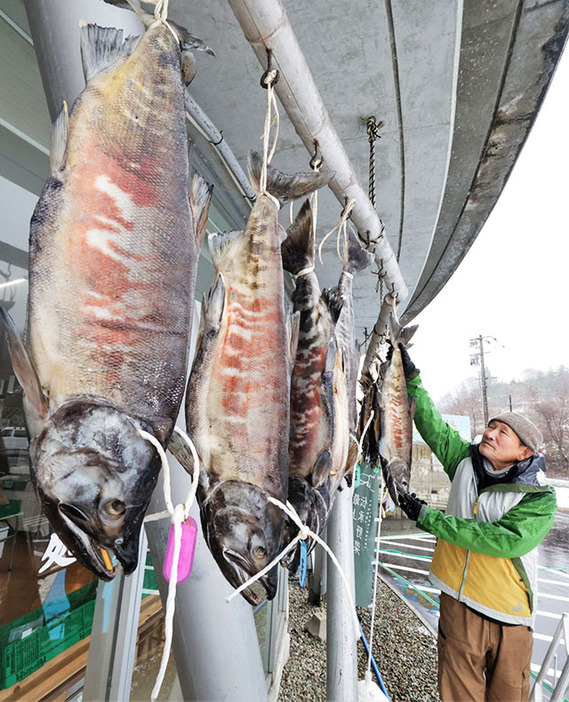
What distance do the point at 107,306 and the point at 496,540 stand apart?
11.6ft

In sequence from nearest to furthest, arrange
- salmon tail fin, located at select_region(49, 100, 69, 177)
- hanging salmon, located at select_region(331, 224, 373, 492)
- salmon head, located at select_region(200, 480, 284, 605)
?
salmon tail fin, located at select_region(49, 100, 69, 177) → salmon head, located at select_region(200, 480, 284, 605) → hanging salmon, located at select_region(331, 224, 373, 492)

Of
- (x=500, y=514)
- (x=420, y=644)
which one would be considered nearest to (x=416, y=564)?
(x=420, y=644)

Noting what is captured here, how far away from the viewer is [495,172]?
158 inches

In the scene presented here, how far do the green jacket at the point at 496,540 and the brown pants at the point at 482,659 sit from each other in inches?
5.6

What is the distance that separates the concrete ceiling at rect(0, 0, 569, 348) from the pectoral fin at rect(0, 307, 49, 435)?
3.80 ft

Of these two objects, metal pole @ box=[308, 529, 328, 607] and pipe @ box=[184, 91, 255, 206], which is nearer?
pipe @ box=[184, 91, 255, 206]

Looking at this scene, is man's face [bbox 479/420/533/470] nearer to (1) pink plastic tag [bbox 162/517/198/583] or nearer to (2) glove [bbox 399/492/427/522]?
(2) glove [bbox 399/492/427/522]

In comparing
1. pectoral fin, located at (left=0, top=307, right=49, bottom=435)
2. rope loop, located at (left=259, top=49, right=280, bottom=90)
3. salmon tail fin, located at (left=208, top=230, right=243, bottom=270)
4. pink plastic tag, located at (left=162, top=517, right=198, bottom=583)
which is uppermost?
rope loop, located at (left=259, top=49, right=280, bottom=90)

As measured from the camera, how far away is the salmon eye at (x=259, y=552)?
34.6 inches

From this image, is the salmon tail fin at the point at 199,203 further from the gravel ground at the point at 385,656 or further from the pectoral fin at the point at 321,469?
the gravel ground at the point at 385,656

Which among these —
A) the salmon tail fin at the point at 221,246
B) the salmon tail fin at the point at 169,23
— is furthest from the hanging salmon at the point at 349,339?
the salmon tail fin at the point at 169,23

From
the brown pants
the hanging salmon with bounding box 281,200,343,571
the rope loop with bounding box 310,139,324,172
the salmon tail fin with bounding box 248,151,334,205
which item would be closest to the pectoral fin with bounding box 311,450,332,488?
the hanging salmon with bounding box 281,200,343,571

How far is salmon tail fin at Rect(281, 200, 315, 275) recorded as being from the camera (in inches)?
60.7

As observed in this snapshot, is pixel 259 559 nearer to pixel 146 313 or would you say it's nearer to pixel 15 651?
pixel 146 313
